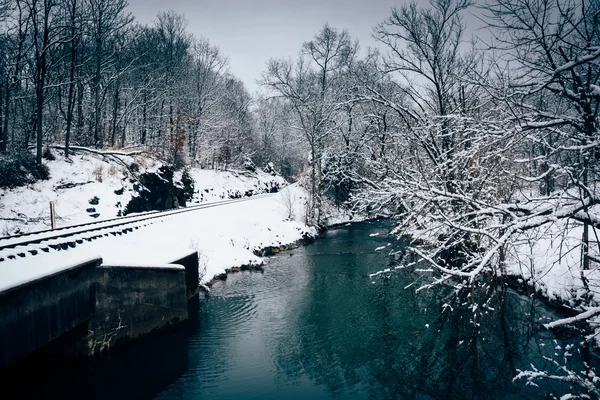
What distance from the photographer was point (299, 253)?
65.6 ft

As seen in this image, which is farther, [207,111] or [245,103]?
[245,103]

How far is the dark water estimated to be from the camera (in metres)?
7.84

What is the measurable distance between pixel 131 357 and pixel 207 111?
35338 millimetres

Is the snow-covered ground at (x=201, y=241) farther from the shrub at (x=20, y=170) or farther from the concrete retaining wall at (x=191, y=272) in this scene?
the shrub at (x=20, y=170)

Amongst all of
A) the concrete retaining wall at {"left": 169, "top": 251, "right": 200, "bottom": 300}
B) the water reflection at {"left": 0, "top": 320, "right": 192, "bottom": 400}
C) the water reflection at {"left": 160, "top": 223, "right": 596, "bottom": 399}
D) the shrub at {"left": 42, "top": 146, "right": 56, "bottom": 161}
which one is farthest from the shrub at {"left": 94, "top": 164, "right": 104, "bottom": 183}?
the water reflection at {"left": 0, "top": 320, "right": 192, "bottom": 400}

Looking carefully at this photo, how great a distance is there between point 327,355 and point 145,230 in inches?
355

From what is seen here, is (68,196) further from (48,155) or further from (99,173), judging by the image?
(48,155)

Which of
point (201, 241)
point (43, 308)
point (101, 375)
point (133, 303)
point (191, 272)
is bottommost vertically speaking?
point (101, 375)

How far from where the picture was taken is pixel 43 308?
21.9ft

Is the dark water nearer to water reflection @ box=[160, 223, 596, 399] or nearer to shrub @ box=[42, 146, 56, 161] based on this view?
water reflection @ box=[160, 223, 596, 399]

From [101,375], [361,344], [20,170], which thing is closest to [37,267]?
[101,375]

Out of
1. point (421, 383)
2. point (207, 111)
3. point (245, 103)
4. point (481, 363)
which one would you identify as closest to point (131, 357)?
point (421, 383)

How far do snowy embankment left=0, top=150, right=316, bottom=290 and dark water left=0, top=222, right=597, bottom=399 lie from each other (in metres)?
2.60

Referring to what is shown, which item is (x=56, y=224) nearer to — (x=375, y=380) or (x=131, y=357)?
(x=131, y=357)
